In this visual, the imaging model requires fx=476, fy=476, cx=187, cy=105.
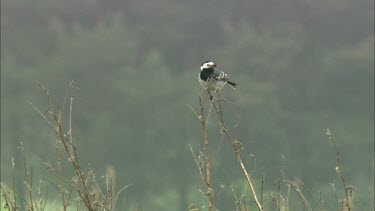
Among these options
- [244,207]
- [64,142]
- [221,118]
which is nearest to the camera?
[64,142]

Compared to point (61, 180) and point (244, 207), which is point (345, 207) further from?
point (61, 180)

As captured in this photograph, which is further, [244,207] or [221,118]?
[221,118]

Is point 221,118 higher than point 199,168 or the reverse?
higher

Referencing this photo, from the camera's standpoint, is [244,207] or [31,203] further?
[244,207]

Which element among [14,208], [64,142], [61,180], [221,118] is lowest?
[14,208]

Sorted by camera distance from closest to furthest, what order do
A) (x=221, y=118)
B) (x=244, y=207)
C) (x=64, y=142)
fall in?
(x=64, y=142) → (x=244, y=207) → (x=221, y=118)

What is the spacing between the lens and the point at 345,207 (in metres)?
3.17

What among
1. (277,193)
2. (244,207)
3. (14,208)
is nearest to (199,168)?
(244,207)

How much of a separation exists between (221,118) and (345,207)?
1.09 metres

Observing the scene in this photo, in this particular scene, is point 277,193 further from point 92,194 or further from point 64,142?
point 64,142

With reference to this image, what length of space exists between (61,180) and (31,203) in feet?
0.80

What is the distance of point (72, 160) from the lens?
308 centimetres

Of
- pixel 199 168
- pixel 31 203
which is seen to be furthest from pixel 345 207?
pixel 31 203

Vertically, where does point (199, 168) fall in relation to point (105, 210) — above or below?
above
